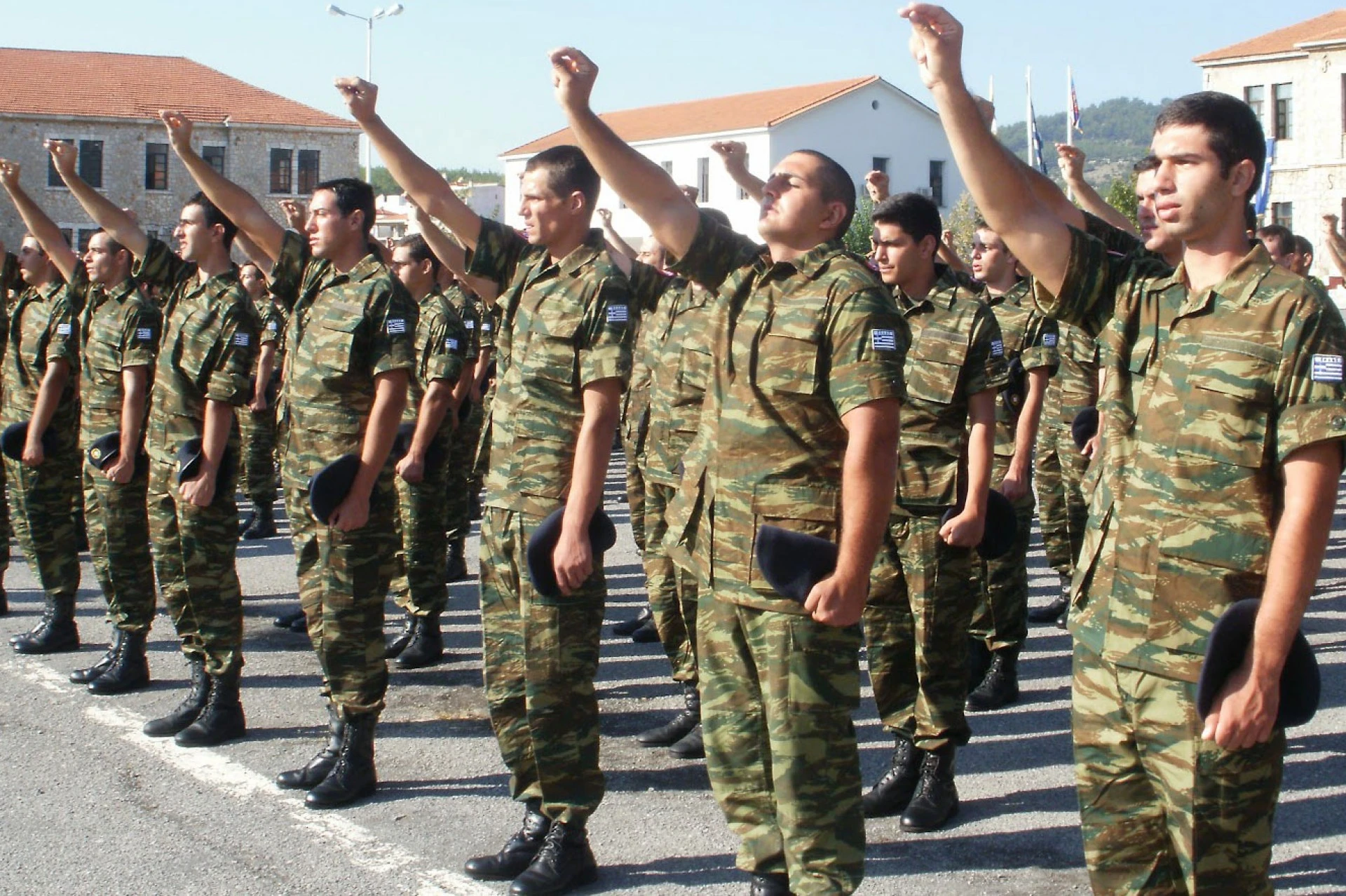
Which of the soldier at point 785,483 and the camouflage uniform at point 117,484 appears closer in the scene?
the soldier at point 785,483

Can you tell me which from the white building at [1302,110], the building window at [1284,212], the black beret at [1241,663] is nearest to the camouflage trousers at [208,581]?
the black beret at [1241,663]

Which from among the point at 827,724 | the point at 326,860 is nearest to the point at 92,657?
the point at 326,860

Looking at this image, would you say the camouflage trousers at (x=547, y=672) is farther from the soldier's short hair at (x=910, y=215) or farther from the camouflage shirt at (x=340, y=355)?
the soldier's short hair at (x=910, y=215)

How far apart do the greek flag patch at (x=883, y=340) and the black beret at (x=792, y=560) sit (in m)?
0.52

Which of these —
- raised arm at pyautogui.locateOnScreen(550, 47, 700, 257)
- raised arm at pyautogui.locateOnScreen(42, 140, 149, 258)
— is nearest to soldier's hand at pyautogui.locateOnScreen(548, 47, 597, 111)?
raised arm at pyautogui.locateOnScreen(550, 47, 700, 257)

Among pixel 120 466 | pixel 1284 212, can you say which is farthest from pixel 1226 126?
pixel 1284 212

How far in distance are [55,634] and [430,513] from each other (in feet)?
6.82

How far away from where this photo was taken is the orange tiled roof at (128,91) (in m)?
47.3

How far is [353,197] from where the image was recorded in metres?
5.43

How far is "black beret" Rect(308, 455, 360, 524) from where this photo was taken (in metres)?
4.95

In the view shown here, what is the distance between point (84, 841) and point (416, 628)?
9.33 ft

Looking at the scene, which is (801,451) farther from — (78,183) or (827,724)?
(78,183)

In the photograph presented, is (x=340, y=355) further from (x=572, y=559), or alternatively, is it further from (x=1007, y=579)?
(x=1007, y=579)

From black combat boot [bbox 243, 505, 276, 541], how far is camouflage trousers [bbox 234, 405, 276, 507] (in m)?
0.04
